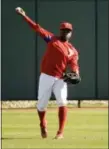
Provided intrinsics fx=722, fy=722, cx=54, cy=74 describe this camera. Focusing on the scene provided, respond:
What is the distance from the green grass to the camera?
361 inches

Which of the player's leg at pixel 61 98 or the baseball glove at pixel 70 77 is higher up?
the baseball glove at pixel 70 77

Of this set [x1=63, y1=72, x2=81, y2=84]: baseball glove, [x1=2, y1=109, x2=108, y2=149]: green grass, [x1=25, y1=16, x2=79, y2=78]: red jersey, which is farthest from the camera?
[x1=63, y1=72, x2=81, y2=84]: baseball glove

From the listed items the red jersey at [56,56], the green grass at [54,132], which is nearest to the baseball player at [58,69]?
the red jersey at [56,56]

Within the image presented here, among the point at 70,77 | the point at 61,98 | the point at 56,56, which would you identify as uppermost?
the point at 56,56

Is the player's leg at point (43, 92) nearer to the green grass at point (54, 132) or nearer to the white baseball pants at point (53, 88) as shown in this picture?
the white baseball pants at point (53, 88)

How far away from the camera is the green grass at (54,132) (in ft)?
30.1

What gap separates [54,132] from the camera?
36.6ft

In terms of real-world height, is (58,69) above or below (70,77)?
above

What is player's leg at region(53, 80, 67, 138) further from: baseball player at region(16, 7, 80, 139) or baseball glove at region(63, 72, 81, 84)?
baseball glove at region(63, 72, 81, 84)

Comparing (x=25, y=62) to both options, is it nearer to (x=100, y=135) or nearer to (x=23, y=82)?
(x=23, y=82)

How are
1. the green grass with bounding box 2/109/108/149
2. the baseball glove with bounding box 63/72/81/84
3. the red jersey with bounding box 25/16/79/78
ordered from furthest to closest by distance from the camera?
the baseball glove with bounding box 63/72/81/84 → the red jersey with bounding box 25/16/79/78 → the green grass with bounding box 2/109/108/149

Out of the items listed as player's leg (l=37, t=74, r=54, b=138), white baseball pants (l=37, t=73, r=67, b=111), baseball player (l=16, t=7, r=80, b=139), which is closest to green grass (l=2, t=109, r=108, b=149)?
player's leg (l=37, t=74, r=54, b=138)

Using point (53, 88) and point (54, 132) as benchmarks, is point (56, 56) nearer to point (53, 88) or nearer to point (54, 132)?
point (53, 88)

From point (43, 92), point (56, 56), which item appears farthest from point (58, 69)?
point (43, 92)
